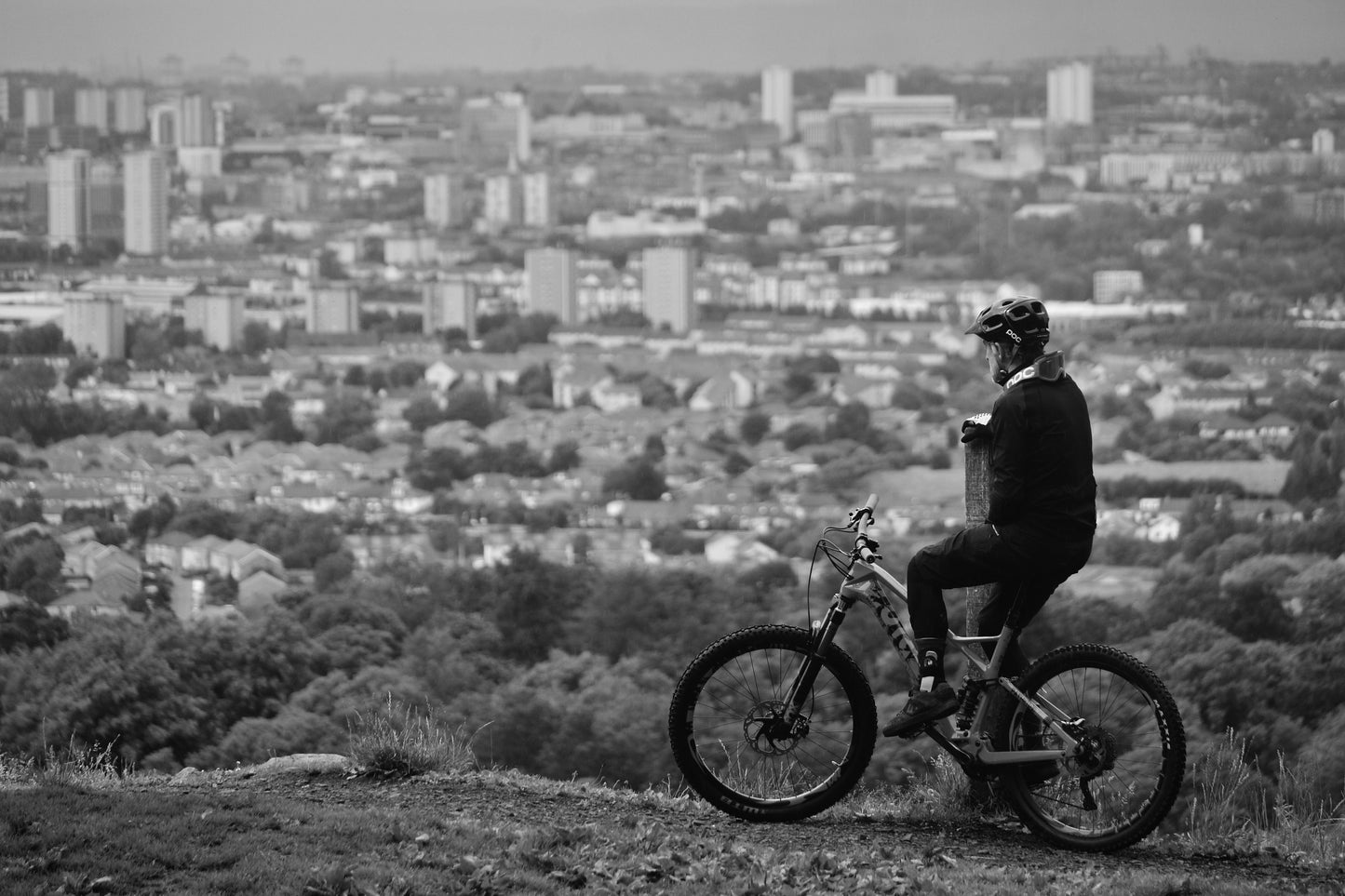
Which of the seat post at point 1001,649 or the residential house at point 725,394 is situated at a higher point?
the seat post at point 1001,649

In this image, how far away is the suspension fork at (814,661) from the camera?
10.5ft

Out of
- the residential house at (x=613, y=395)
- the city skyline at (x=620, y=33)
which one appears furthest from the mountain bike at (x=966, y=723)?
the city skyline at (x=620, y=33)

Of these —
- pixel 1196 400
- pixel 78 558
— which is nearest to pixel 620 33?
pixel 1196 400

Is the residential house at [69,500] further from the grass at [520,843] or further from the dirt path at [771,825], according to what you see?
the grass at [520,843]

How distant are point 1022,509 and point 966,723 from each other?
0.36 m

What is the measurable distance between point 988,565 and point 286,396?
40.8 meters

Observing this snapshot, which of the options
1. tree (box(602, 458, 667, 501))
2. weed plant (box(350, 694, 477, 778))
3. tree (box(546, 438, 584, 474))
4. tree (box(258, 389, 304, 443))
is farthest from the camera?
tree (box(258, 389, 304, 443))

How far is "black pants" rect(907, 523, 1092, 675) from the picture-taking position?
3.06 metres

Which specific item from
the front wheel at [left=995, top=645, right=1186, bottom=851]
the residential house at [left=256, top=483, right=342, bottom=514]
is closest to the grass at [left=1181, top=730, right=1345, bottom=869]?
the front wheel at [left=995, top=645, right=1186, bottom=851]

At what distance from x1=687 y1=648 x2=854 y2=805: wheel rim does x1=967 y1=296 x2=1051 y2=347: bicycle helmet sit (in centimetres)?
60

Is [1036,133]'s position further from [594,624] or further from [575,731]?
[575,731]

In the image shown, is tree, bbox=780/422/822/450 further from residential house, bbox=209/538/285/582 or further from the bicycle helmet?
the bicycle helmet

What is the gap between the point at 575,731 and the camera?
13.3 meters

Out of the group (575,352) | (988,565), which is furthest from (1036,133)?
(988,565)
